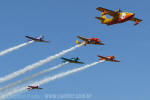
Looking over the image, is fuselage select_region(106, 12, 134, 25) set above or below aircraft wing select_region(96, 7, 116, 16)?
below

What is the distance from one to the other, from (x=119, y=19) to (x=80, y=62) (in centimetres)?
3129

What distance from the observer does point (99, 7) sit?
14575cm

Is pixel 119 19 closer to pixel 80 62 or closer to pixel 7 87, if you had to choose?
pixel 80 62

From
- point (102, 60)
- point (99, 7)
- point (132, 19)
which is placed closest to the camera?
point (99, 7)

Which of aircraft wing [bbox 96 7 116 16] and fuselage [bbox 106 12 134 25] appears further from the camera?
aircraft wing [bbox 96 7 116 16]

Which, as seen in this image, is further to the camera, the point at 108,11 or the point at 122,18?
the point at 108,11

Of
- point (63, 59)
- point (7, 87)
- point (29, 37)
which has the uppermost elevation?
point (29, 37)

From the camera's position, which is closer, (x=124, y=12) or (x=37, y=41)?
(x=124, y=12)

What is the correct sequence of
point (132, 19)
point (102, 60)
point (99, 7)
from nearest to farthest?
point (99, 7), point (132, 19), point (102, 60)

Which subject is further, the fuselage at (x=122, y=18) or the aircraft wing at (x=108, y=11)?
the aircraft wing at (x=108, y=11)

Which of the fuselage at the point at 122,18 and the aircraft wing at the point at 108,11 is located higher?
the aircraft wing at the point at 108,11

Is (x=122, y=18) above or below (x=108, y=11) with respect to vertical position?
below

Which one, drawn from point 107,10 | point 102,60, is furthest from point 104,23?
point 102,60

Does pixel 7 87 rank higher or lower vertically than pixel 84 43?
lower
